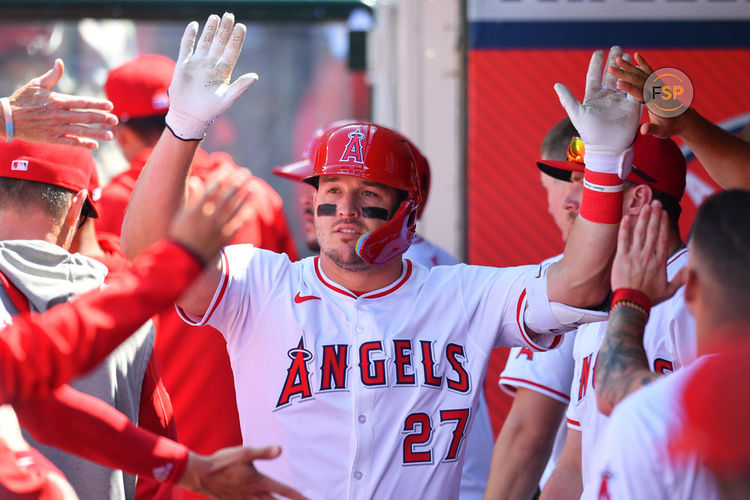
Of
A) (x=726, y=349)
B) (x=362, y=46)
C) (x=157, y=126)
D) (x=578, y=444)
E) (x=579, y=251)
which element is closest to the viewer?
(x=726, y=349)

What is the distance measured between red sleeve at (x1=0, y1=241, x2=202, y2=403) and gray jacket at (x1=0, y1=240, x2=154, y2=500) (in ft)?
2.17

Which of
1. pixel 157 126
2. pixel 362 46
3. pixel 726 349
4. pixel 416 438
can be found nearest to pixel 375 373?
pixel 416 438

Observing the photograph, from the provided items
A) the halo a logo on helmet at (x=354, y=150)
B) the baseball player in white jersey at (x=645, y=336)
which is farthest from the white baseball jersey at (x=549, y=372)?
the halo a logo on helmet at (x=354, y=150)

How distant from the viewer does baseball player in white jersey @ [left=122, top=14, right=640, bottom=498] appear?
2.64 meters

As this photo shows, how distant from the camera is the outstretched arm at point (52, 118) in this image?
2.71m

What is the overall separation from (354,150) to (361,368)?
0.71 m

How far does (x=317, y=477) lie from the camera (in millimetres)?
2656

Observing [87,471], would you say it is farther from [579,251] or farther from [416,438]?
[579,251]

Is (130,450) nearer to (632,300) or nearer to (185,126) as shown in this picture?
(185,126)

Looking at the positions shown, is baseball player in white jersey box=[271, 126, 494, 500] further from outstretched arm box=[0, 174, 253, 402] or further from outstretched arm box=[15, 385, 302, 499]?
outstretched arm box=[0, 174, 253, 402]

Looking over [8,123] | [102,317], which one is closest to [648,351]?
[102,317]

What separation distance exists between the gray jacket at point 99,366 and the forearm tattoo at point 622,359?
144 centimetres

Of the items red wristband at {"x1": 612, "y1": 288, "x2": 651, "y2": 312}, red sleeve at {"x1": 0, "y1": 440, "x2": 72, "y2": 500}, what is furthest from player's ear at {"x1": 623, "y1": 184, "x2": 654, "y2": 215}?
red sleeve at {"x1": 0, "y1": 440, "x2": 72, "y2": 500}

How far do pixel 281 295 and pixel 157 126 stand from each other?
182 centimetres
